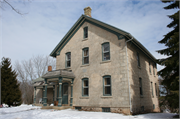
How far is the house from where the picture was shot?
1347 cm

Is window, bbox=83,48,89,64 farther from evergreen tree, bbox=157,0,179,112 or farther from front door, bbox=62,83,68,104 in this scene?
evergreen tree, bbox=157,0,179,112

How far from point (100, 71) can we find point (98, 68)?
0.40 m

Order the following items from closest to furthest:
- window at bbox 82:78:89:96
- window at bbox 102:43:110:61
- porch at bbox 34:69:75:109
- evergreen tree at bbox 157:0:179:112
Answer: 1. evergreen tree at bbox 157:0:179:112
2. window at bbox 102:43:110:61
3. porch at bbox 34:69:75:109
4. window at bbox 82:78:89:96

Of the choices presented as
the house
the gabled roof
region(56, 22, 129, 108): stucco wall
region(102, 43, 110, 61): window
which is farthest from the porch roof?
region(102, 43, 110, 61): window

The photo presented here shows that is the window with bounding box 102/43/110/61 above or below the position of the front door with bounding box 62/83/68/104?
above

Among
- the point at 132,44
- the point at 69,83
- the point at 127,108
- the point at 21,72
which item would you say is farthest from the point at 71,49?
the point at 21,72

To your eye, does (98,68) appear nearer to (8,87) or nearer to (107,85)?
(107,85)

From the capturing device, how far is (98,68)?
594 inches

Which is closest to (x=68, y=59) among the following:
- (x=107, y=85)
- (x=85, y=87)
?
(x=85, y=87)

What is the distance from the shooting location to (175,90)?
29.8 ft

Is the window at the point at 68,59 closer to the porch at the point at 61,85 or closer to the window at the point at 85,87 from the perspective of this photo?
the porch at the point at 61,85

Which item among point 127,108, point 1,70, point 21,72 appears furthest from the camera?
point 21,72

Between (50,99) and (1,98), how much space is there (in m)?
7.27

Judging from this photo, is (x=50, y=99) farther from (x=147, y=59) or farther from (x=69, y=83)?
(x=147, y=59)
